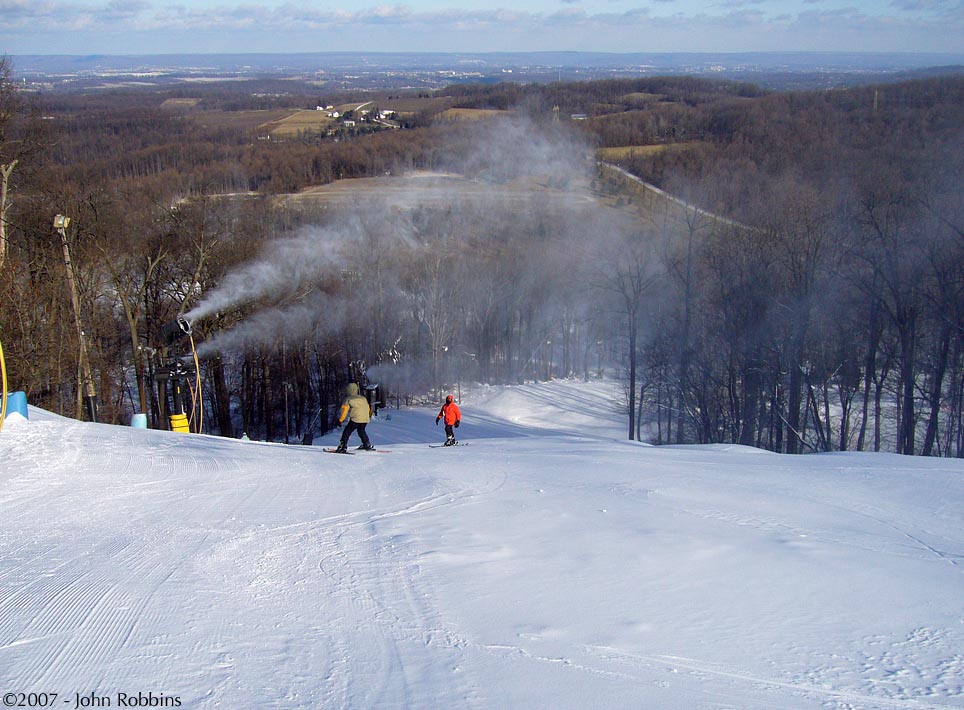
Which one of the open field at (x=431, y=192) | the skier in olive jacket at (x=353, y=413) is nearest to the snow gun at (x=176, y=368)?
the skier in olive jacket at (x=353, y=413)

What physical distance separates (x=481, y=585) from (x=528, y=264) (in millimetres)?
36955

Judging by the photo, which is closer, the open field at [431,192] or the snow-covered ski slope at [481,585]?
the snow-covered ski slope at [481,585]

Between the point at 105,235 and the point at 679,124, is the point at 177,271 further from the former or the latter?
the point at 679,124

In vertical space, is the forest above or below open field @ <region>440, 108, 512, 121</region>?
below

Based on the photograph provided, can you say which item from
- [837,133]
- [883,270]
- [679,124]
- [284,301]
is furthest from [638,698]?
[679,124]

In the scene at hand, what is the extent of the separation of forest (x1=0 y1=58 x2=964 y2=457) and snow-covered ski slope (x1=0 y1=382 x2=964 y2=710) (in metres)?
10.1

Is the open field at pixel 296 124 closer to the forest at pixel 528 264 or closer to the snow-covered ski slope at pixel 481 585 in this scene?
the forest at pixel 528 264

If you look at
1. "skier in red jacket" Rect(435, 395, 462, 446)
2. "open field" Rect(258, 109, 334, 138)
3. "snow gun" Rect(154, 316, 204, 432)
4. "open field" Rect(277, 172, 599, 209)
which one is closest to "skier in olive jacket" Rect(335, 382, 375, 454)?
"skier in red jacket" Rect(435, 395, 462, 446)

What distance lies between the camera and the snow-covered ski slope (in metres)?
3.86

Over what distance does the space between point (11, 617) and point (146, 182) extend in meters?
38.0

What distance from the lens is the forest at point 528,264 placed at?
2297 cm

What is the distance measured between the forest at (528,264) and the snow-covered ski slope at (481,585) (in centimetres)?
1007

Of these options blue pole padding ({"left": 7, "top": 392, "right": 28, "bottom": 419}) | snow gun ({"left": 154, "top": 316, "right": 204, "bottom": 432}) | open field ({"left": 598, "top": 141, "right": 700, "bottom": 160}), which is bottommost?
snow gun ({"left": 154, "top": 316, "right": 204, "bottom": 432})

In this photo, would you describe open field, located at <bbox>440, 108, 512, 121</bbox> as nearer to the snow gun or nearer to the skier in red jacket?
the snow gun
